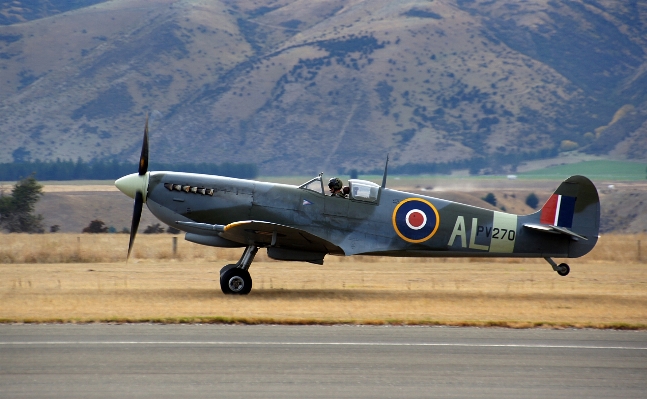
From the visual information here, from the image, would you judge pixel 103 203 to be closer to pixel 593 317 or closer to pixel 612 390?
pixel 593 317

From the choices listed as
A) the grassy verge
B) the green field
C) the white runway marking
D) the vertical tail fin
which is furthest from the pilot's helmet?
the green field

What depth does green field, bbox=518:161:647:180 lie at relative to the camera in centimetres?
9219

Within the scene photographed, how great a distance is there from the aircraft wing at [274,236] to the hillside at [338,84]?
319 feet

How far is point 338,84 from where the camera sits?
146 metres

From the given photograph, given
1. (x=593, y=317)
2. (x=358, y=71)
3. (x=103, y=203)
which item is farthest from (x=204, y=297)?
(x=358, y=71)

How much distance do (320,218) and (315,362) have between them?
6.45 m

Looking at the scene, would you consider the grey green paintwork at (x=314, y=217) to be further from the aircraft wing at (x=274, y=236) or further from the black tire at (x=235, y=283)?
the black tire at (x=235, y=283)

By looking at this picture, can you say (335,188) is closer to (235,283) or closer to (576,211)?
(235,283)

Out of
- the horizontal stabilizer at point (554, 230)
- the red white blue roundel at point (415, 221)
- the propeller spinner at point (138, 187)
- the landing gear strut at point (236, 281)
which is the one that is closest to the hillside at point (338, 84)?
the horizontal stabilizer at point (554, 230)

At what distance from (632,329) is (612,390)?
4331 millimetres

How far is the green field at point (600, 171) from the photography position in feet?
302

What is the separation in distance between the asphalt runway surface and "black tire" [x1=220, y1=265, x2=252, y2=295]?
3.42 meters

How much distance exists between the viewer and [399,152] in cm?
12288

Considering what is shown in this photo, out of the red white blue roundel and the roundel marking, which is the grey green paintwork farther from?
the roundel marking
